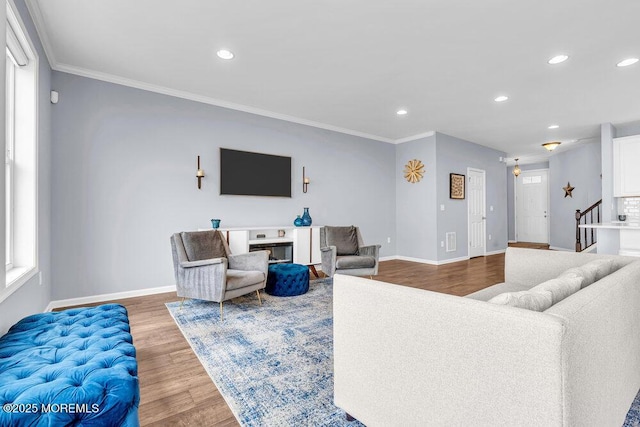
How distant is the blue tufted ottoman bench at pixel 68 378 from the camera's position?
1002mm

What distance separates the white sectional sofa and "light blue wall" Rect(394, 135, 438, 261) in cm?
459

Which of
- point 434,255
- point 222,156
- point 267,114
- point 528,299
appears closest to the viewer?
point 528,299

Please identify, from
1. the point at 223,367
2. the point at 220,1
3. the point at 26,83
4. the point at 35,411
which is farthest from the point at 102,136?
the point at 35,411

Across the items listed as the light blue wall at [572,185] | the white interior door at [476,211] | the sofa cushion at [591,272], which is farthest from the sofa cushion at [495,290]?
the light blue wall at [572,185]

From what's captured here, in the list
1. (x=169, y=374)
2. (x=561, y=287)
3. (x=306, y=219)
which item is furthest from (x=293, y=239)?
(x=561, y=287)

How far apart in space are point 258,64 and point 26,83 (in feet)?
6.55

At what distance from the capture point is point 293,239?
4.77 m

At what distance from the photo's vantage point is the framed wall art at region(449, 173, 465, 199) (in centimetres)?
634

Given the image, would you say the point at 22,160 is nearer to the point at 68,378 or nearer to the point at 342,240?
the point at 68,378

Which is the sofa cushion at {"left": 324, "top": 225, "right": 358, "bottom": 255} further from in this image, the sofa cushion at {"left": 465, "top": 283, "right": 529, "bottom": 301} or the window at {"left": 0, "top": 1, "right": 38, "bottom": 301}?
the window at {"left": 0, "top": 1, "right": 38, "bottom": 301}

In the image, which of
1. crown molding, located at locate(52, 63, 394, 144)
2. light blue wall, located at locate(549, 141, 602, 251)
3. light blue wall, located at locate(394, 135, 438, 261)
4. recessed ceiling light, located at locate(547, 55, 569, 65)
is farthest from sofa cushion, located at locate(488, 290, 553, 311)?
light blue wall, located at locate(549, 141, 602, 251)

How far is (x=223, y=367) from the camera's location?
2092 mm

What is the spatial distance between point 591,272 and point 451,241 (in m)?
4.92

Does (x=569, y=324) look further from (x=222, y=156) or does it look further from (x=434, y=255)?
(x=434, y=255)
